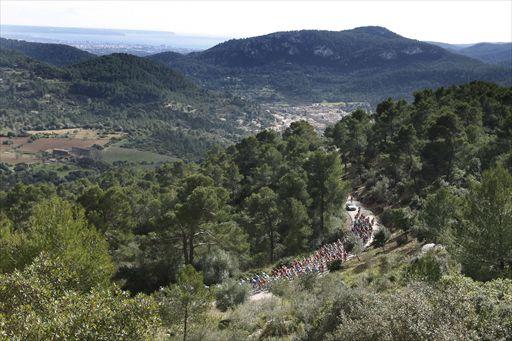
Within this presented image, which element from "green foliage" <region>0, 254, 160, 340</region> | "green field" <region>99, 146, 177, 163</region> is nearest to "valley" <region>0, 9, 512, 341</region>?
"green foliage" <region>0, 254, 160, 340</region>

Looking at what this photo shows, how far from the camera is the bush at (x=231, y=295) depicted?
23719 mm

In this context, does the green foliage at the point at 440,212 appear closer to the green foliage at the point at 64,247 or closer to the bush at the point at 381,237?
the bush at the point at 381,237

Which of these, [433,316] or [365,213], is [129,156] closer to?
[365,213]

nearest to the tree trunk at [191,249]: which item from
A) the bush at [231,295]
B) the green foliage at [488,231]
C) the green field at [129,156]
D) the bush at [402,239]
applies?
the bush at [231,295]

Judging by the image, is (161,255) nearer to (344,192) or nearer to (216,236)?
(216,236)

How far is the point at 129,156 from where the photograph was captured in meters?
157

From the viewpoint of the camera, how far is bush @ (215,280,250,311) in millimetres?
23719

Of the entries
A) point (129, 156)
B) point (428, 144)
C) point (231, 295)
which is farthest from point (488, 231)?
point (129, 156)

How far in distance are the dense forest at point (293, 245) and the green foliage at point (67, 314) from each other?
0.13ft

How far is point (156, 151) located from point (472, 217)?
156 meters

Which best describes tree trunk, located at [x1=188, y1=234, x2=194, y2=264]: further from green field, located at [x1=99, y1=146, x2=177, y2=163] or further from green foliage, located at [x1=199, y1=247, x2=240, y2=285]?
green field, located at [x1=99, y1=146, x2=177, y2=163]

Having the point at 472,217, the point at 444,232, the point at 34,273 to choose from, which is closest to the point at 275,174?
the point at 444,232

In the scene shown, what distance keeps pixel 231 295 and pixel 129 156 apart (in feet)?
461

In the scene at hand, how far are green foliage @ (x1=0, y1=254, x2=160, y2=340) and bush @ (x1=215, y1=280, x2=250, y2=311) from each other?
40.4 feet
